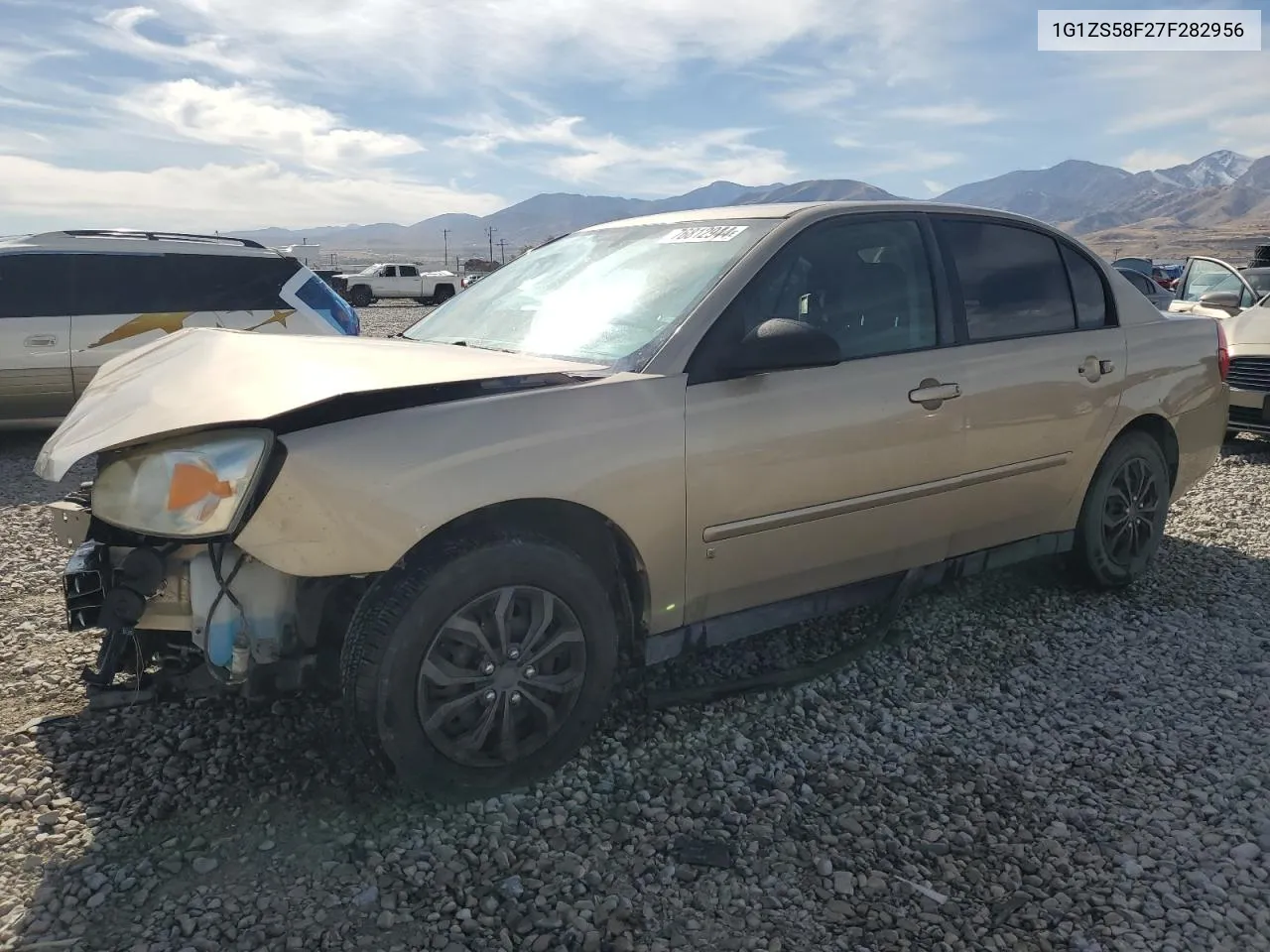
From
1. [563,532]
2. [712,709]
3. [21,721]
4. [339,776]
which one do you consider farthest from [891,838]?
[21,721]

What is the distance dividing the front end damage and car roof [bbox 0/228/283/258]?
665cm

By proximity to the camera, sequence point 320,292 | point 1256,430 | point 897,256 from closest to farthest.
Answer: point 897,256 < point 1256,430 < point 320,292

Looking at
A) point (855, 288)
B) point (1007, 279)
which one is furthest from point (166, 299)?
point (1007, 279)

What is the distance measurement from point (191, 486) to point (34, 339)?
664 cm

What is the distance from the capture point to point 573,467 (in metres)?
2.66

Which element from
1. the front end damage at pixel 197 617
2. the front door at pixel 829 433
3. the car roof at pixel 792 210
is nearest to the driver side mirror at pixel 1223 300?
the car roof at pixel 792 210

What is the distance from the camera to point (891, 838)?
2611mm

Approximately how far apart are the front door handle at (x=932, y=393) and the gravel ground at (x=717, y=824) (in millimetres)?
1076

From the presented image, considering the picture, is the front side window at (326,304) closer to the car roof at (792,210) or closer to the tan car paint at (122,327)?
the tan car paint at (122,327)

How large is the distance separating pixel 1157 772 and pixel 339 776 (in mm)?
2582

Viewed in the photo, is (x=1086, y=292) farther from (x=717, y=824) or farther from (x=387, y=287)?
(x=387, y=287)

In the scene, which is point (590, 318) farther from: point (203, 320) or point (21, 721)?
point (203, 320)

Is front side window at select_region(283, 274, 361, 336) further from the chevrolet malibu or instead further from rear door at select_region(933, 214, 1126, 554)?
rear door at select_region(933, 214, 1126, 554)

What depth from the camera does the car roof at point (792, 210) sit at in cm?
346
